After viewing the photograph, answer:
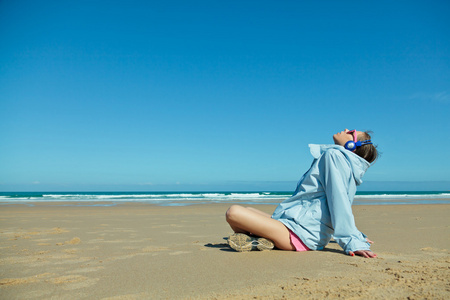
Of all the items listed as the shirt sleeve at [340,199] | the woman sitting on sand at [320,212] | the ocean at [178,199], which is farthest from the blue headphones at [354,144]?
the ocean at [178,199]

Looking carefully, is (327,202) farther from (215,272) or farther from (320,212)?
(215,272)

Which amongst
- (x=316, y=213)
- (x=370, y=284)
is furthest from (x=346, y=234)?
(x=370, y=284)

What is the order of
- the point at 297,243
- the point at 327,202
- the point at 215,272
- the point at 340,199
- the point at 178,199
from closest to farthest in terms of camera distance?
1. the point at 215,272
2. the point at 340,199
3. the point at 327,202
4. the point at 297,243
5. the point at 178,199

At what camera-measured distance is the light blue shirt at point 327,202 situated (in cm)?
312

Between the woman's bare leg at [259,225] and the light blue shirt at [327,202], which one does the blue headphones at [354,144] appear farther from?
the woman's bare leg at [259,225]

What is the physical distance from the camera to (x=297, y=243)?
339 cm

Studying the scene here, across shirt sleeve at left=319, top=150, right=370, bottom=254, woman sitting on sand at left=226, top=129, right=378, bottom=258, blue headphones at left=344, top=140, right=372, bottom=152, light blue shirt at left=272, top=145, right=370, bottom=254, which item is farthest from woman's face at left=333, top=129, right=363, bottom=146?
shirt sleeve at left=319, top=150, right=370, bottom=254

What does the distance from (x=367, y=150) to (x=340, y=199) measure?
710mm

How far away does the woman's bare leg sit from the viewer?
321 centimetres

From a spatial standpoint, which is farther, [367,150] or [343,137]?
[343,137]

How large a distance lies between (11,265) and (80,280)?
107 cm

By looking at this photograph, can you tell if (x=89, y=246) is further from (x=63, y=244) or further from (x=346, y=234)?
(x=346, y=234)

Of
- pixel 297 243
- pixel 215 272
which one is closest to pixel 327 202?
pixel 297 243

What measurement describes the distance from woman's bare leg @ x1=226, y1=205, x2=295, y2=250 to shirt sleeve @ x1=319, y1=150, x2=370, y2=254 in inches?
20.8
